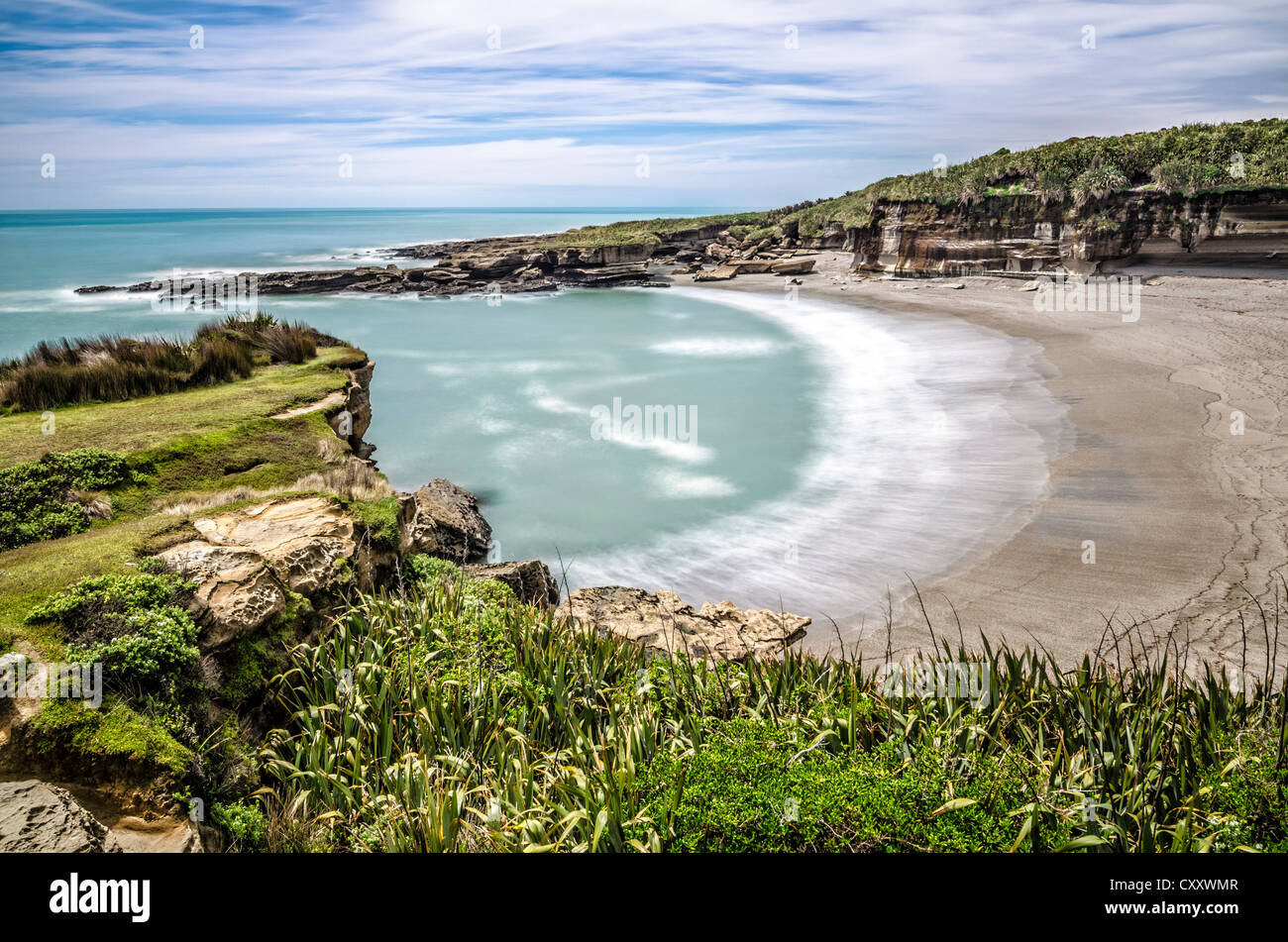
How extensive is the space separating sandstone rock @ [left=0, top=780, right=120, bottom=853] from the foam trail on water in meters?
8.05

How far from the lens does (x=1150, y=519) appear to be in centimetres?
1189

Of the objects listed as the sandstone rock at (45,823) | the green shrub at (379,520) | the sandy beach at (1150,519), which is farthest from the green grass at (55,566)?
the sandy beach at (1150,519)

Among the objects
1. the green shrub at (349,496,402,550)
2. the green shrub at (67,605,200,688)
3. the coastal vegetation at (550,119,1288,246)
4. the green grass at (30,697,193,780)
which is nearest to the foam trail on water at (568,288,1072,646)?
the green shrub at (349,496,402,550)

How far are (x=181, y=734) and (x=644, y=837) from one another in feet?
9.28

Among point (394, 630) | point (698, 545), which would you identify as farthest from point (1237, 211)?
point (394, 630)

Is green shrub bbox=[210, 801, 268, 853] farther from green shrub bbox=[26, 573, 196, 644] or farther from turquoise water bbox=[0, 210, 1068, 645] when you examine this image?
turquoise water bbox=[0, 210, 1068, 645]

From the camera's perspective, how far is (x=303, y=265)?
67500 millimetres

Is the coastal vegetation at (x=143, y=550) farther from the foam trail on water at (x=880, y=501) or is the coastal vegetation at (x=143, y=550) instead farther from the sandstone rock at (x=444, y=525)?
the foam trail on water at (x=880, y=501)

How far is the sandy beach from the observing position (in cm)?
899

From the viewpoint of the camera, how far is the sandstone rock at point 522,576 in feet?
28.2
